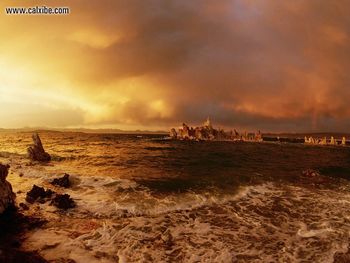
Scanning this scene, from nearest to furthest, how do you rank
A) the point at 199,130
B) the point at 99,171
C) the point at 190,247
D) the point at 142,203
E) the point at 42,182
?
the point at 190,247 < the point at 142,203 < the point at 42,182 < the point at 99,171 < the point at 199,130

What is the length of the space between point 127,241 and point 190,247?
2.74 meters

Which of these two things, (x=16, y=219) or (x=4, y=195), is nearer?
(x=16, y=219)

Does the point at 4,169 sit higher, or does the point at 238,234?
the point at 4,169

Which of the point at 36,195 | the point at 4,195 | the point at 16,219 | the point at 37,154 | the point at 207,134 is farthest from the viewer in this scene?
the point at 207,134

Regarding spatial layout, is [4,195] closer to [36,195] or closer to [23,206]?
[23,206]

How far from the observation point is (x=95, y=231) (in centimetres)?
1380

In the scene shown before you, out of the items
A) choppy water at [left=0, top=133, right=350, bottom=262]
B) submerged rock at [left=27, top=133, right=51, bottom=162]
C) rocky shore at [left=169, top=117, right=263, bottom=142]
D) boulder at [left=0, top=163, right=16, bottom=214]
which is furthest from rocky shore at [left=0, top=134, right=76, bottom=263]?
rocky shore at [left=169, top=117, right=263, bottom=142]

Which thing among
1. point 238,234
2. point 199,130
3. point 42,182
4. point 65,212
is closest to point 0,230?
point 65,212

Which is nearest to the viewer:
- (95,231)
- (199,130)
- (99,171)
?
(95,231)

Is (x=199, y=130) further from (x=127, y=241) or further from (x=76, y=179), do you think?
(x=127, y=241)

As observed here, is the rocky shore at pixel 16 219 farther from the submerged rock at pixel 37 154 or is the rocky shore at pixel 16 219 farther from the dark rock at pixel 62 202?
the submerged rock at pixel 37 154

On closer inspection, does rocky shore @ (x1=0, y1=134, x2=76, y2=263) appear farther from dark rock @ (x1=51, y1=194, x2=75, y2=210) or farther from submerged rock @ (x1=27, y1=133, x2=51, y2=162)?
submerged rock @ (x1=27, y1=133, x2=51, y2=162)

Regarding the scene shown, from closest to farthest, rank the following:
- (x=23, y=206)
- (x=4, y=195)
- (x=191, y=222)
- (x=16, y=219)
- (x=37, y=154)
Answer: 1. (x=16, y=219)
2. (x=4, y=195)
3. (x=191, y=222)
4. (x=23, y=206)
5. (x=37, y=154)

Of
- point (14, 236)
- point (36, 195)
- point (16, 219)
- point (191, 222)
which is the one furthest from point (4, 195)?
point (191, 222)
